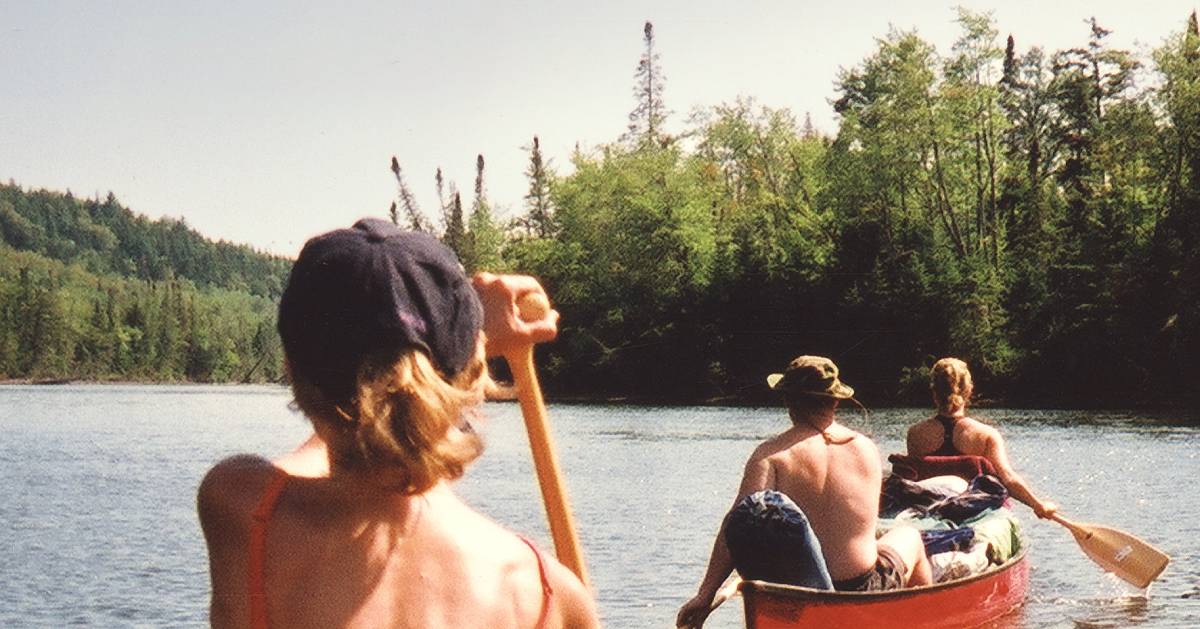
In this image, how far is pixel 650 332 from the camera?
61.4m

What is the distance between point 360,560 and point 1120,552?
490 inches

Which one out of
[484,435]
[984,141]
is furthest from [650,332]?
[484,435]

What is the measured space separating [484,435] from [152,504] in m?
22.3

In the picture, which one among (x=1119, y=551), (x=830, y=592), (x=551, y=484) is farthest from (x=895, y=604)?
(x=551, y=484)

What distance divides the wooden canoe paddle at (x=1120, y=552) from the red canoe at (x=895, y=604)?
2.02 metres

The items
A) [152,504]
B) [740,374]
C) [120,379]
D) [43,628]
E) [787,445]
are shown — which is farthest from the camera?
[120,379]

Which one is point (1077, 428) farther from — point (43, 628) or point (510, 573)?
point (510, 573)

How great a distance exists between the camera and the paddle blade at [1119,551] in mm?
12922

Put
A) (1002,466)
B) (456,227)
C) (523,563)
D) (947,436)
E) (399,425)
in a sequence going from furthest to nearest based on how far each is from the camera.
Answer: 1. (456,227)
2. (947,436)
3. (1002,466)
4. (523,563)
5. (399,425)

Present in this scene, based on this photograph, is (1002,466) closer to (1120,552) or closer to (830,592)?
(1120,552)

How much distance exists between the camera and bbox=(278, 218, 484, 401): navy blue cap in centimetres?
160

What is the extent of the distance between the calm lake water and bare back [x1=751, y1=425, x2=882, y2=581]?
10.6 feet

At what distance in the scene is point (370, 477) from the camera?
1599 mm

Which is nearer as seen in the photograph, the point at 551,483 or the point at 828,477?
the point at 551,483
